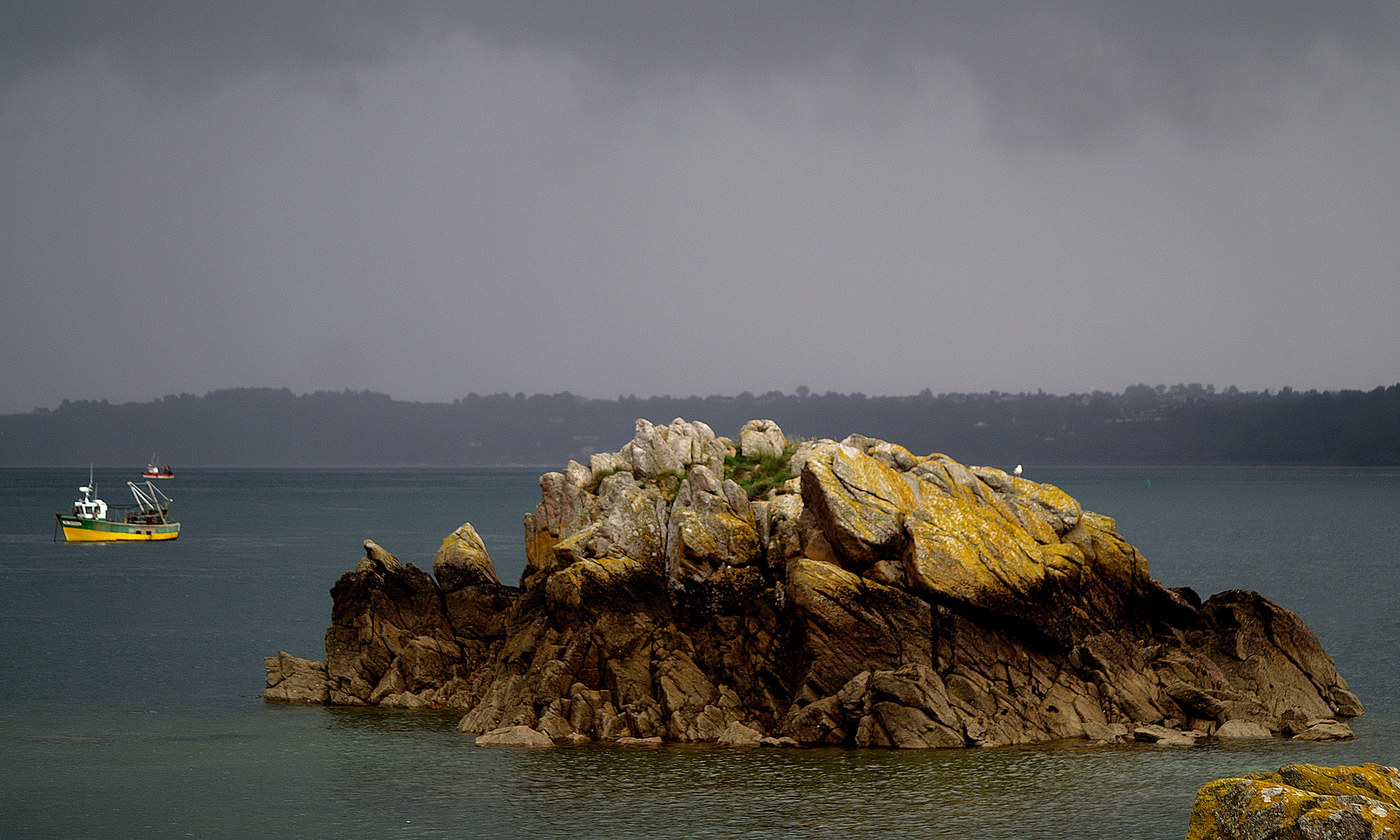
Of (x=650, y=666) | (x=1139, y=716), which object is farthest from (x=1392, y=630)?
(x=650, y=666)

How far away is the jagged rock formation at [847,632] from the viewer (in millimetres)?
31031

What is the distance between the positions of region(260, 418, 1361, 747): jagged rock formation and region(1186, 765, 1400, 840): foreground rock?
1321 cm

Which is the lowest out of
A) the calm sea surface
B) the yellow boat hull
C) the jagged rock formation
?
the yellow boat hull

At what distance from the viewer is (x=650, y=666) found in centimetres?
3334

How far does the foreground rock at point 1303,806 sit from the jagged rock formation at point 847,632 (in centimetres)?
1321

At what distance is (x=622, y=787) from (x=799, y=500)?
39.4ft

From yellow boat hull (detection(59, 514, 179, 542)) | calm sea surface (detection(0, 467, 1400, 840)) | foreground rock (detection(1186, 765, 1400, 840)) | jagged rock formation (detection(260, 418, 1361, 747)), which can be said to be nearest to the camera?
foreground rock (detection(1186, 765, 1400, 840))

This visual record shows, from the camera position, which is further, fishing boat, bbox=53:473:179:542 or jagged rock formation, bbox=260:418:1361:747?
fishing boat, bbox=53:473:179:542

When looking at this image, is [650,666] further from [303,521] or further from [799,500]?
[303,521]

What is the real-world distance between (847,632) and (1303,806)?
16.3m

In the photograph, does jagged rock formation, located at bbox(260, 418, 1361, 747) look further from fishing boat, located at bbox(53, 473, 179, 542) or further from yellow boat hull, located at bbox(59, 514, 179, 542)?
fishing boat, located at bbox(53, 473, 179, 542)

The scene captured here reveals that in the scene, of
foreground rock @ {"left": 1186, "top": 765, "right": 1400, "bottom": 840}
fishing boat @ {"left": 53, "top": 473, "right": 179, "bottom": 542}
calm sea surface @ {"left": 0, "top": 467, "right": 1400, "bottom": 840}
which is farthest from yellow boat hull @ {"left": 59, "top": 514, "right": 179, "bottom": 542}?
foreground rock @ {"left": 1186, "top": 765, "right": 1400, "bottom": 840}

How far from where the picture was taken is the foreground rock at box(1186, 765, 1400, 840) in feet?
50.0

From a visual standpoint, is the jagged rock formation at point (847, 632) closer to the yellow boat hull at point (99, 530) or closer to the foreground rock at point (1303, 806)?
the foreground rock at point (1303, 806)
